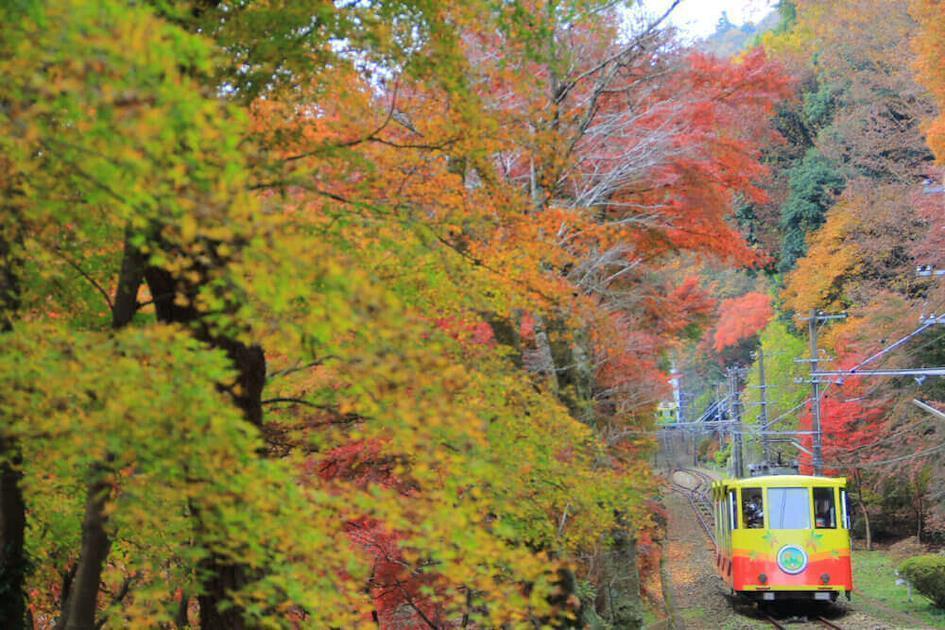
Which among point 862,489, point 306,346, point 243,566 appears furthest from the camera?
point 862,489

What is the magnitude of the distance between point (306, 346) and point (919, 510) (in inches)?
1264

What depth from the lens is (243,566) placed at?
678 centimetres

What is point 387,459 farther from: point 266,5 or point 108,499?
point 266,5

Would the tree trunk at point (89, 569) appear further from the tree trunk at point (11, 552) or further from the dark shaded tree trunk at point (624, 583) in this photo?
the dark shaded tree trunk at point (624, 583)

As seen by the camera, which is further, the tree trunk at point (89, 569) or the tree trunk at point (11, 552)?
the tree trunk at point (11, 552)

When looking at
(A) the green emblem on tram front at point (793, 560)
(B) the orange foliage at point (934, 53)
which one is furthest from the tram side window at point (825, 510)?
(B) the orange foliage at point (934, 53)

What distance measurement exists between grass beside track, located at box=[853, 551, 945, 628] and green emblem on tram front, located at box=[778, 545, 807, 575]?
260 cm

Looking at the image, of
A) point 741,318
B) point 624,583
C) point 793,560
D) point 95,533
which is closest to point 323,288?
point 95,533

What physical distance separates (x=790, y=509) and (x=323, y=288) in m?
16.8

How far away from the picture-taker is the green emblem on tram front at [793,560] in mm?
19766

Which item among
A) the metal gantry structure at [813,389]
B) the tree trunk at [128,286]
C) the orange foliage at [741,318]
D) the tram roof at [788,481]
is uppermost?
the orange foliage at [741,318]

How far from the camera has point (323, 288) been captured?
196 inches

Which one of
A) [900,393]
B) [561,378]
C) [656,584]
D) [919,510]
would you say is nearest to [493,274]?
[561,378]

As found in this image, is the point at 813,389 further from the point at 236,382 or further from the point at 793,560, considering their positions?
the point at 236,382
